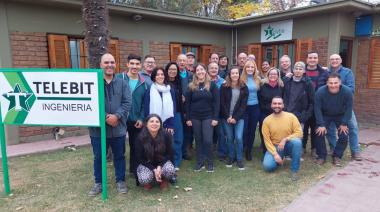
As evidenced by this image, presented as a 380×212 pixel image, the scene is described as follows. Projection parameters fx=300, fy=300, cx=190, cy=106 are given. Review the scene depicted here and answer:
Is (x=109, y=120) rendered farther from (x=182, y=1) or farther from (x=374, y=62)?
(x=182, y=1)

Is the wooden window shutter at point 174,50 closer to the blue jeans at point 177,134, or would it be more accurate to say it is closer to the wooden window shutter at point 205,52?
the wooden window shutter at point 205,52

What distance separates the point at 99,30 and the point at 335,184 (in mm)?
4359

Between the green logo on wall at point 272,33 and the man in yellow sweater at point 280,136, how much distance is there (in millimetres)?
5170

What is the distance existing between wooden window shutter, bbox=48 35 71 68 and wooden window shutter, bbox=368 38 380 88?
7.97m

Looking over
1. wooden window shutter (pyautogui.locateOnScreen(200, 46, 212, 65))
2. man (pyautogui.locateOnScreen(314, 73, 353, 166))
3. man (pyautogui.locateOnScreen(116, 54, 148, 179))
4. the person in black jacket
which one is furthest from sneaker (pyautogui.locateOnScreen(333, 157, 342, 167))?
wooden window shutter (pyautogui.locateOnScreen(200, 46, 212, 65))

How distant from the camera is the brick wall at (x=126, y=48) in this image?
8.18 metres

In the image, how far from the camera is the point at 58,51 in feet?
23.3

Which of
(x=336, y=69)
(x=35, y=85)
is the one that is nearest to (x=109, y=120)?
(x=35, y=85)

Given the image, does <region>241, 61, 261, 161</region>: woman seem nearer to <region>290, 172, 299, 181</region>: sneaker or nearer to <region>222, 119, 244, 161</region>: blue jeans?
<region>222, 119, 244, 161</region>: blue jeans

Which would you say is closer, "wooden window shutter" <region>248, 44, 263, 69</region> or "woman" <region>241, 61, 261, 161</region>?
"woman" <region>241, 61, 261, 161</region>

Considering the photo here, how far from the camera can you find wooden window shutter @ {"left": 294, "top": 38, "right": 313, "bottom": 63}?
845 cm

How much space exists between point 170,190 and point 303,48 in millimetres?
6380

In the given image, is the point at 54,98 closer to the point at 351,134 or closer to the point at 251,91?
the point at 251,91

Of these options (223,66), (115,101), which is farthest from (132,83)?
(223,66)
